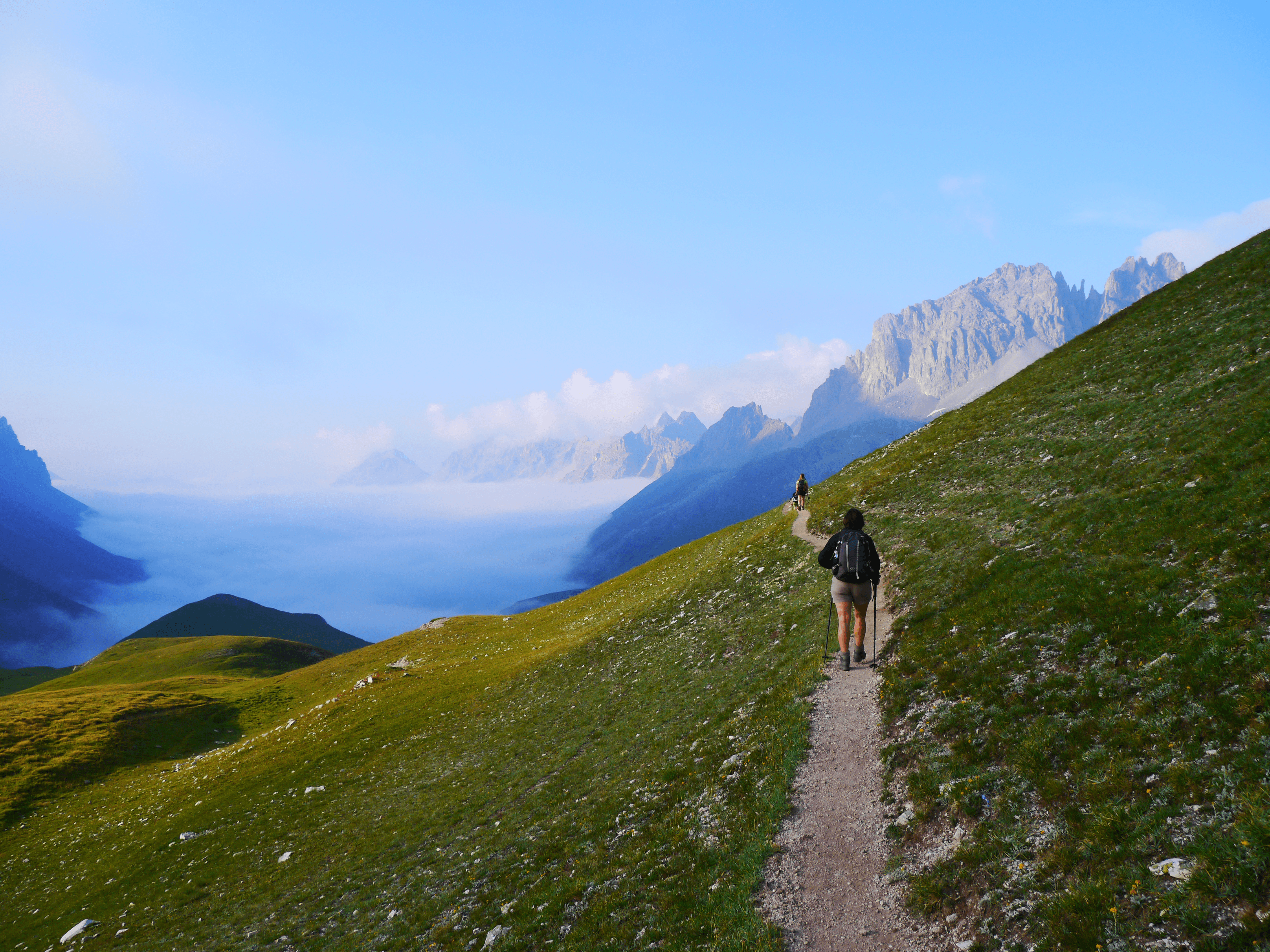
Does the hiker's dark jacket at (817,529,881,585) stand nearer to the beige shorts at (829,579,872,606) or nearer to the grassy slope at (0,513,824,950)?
the beige shorts at (829,579,872,606)

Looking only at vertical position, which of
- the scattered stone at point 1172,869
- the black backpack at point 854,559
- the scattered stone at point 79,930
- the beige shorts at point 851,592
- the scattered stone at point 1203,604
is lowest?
the scattered stone at point 79,930

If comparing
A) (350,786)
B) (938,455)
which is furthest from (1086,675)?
(350,786)

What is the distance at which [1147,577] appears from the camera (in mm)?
15930

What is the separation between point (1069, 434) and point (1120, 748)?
27.5 metres

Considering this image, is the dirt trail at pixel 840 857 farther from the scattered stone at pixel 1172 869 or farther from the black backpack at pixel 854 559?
the black backpack at pixel 854 559

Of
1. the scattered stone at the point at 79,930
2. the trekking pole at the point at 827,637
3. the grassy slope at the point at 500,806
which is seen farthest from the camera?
the scattered stone at the point at 79,930

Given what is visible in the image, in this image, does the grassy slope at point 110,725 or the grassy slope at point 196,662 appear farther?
the grassy slope at point 196,662

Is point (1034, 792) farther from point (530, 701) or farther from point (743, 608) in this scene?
point (530, 701)

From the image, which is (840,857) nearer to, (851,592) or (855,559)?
(851,592)

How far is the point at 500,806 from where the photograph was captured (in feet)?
80.4

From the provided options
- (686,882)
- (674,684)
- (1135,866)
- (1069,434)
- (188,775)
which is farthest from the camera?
(188,775)

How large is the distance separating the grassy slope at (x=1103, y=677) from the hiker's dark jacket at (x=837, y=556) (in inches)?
117

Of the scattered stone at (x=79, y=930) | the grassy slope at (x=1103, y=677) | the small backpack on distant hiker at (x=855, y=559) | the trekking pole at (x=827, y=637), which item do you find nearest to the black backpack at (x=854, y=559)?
the small backpack on distant hiker at (x=855, y=559)

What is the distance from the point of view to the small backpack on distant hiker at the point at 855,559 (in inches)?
742
